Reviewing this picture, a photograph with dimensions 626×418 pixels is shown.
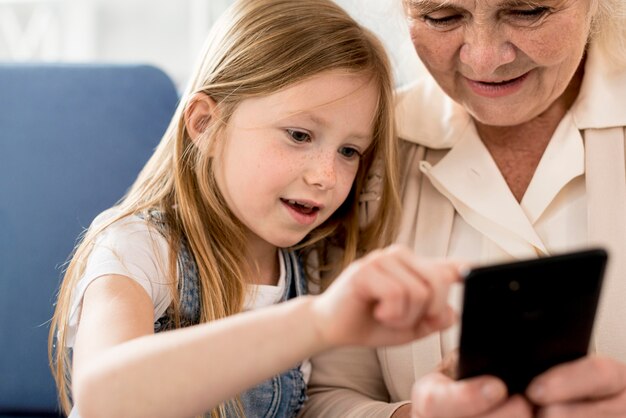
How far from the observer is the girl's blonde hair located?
3.95 ft

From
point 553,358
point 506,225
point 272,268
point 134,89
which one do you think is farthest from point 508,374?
point 134,89

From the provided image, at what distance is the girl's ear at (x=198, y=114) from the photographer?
126 cm

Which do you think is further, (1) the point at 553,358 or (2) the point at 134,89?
(2) the point at 134,89

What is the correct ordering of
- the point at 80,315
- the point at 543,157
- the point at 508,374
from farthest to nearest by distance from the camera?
the point at 543,157 → the point at 80,315 → the point at 508,374

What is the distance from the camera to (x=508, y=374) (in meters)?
0.79

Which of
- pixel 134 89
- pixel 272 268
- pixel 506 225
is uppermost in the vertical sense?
Result: pixel 134 89

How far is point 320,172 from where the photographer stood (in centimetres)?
119

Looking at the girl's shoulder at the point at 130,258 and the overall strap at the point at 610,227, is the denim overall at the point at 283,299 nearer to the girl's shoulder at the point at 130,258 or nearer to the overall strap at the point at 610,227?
the girl's shoulder at the point at 130,258

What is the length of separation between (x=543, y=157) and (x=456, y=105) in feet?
0.63

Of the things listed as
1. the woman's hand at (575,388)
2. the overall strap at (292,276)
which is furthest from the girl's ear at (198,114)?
the woman's hand at (575,388)

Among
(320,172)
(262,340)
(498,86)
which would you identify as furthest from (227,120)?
(262,340)

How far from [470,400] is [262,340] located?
0.65ft

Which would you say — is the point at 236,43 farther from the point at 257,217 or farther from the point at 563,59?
the point at 563,59

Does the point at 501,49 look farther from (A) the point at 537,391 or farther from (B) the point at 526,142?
(A) the point at 537,391
